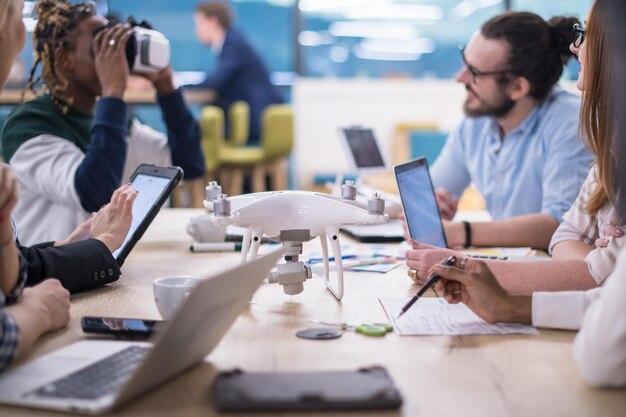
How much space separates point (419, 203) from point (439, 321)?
0.63 metres

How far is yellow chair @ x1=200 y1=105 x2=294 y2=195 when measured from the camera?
5832 mm

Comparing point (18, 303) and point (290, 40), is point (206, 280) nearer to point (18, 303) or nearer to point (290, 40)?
point (18, 303)

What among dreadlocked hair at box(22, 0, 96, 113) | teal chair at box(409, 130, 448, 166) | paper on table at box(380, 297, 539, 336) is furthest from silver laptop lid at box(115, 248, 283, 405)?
teal chair at box(409, 130, 448, 166)

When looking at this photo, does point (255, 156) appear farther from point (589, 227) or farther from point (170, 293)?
point (170, 293)

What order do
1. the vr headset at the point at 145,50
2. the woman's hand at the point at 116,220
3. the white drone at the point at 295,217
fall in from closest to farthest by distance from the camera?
the white drone at the point at 295,217 < the woman's hand at the point at 116,220 < the vr headset at the point at 145,50

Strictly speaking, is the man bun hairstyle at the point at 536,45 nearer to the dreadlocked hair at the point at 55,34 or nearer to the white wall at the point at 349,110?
the dreadlocked hair at the point at 55,34

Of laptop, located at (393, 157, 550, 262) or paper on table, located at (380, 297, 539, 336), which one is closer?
paper on table, located at (380, 297, 539, 336)

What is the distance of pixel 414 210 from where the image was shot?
1.81 metres

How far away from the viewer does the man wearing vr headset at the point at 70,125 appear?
220 centimetres

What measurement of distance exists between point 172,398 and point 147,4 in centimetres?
691

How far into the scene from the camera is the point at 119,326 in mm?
1186

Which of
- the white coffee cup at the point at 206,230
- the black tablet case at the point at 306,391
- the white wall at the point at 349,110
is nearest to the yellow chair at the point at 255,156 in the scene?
the white wall at the point at 349,110

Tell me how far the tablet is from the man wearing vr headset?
0.29 m

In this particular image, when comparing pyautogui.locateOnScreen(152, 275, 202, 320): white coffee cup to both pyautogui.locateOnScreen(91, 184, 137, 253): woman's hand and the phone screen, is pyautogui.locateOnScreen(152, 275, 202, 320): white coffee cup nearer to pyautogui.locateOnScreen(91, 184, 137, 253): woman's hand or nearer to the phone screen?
the phone screen
